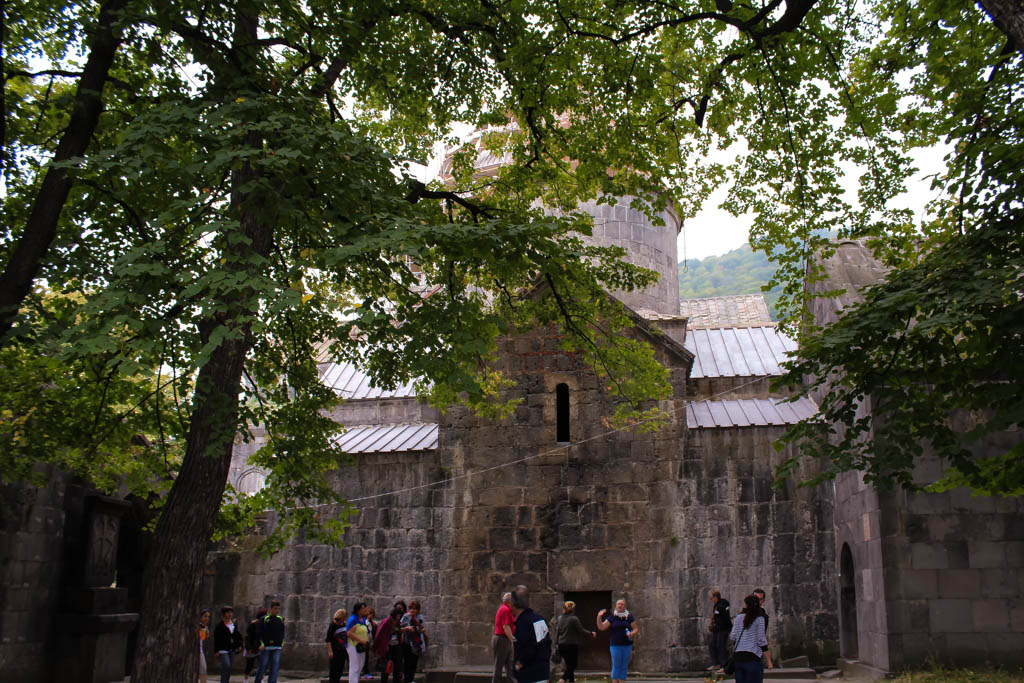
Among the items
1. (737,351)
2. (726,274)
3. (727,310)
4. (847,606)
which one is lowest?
(847,606)

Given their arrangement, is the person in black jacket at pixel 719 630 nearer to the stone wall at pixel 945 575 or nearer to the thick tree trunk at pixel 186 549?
the stone wall at pixel 945 575

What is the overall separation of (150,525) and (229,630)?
228cm

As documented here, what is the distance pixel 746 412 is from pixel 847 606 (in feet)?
10.3

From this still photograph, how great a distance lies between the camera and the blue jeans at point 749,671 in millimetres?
8203

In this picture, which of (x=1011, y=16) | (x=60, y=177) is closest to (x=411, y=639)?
(x=60, y=177)

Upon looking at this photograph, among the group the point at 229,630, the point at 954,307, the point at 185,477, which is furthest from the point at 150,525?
the point at 954,307

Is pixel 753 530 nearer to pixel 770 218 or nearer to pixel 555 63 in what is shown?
pixel 770 218

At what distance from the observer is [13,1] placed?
25.6ft

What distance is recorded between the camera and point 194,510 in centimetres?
721

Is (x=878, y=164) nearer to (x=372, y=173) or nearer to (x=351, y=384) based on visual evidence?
Answer: (x=372, y=173)

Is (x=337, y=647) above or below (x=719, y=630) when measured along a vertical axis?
below

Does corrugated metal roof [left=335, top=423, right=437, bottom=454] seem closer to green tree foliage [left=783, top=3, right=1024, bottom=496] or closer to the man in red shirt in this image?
the man in red shirt

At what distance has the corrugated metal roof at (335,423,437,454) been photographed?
14.3 m

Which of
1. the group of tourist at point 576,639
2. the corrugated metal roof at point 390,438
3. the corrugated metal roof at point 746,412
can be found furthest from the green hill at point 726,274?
the group of tourist at point 576,639
